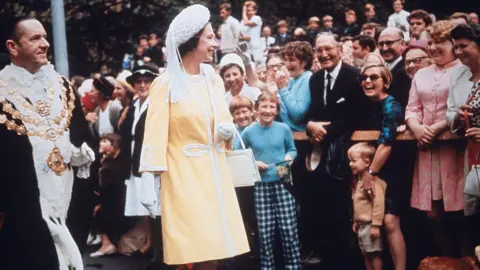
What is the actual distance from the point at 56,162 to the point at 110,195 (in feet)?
13.8

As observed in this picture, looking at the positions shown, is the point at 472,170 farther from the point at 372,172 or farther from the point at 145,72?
the point at 145,72

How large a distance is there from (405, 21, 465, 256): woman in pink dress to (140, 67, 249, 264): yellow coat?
1744mm

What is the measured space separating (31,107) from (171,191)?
1209 millimetres

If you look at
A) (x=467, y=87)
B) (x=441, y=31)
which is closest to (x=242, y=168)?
(x=467, y=87)

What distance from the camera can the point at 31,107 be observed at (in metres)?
6.49

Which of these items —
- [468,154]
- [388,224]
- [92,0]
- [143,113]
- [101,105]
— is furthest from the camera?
[92,0]

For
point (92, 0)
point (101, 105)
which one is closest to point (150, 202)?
point (101, 105)

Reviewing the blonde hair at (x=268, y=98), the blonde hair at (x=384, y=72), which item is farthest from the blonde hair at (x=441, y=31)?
the blonde hair at (x=268, y=98)

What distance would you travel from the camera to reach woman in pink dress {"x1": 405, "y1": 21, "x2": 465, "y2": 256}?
23.4 ft

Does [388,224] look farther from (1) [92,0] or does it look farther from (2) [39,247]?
(1) [92,0]

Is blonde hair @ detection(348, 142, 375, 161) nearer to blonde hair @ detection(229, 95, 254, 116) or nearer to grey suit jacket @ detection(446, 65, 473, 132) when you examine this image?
grey suit jacket @ detection(446, 65, 473, 132)

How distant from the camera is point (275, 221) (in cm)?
796

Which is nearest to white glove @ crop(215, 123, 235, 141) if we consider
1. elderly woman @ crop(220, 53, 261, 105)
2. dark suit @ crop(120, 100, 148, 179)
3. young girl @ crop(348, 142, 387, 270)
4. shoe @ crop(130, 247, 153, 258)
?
young girl @ crop(348, 142, 387, 270)

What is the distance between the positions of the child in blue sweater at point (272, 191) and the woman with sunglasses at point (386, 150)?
78 cm
